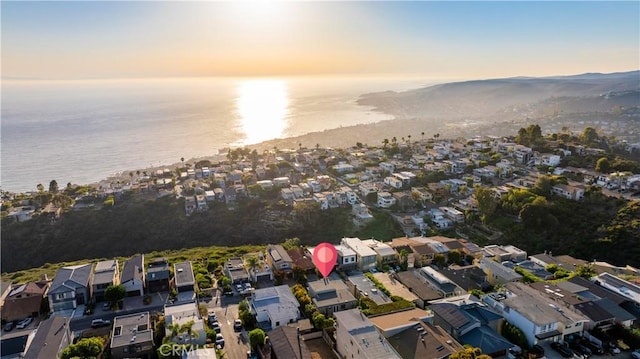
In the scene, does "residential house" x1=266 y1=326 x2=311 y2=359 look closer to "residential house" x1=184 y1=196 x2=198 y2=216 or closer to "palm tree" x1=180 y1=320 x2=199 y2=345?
"palm tree" x1=180 y1=320 x2=199 y2=345

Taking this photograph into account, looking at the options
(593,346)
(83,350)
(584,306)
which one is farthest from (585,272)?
(83,350)

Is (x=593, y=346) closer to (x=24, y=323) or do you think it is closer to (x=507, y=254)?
(x=507, y=254)

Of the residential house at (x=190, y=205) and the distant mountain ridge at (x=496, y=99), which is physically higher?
the distant mountain ridge at (x=496, y=99)

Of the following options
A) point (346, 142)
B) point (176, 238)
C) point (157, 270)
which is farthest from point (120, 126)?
point (157, 270)

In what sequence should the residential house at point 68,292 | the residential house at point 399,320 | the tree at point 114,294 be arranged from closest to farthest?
the residential house at point 399,320, the residential house at point 68,292, the tree at point 114,294

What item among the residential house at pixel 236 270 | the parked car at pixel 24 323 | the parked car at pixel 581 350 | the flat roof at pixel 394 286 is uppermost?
the parked car at pixel 581 350

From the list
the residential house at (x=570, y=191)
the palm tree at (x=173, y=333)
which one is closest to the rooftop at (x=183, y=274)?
the palm tree at (x=173, y=333)

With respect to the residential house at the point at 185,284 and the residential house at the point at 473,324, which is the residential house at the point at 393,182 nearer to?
the residential house at the point at 473,324
